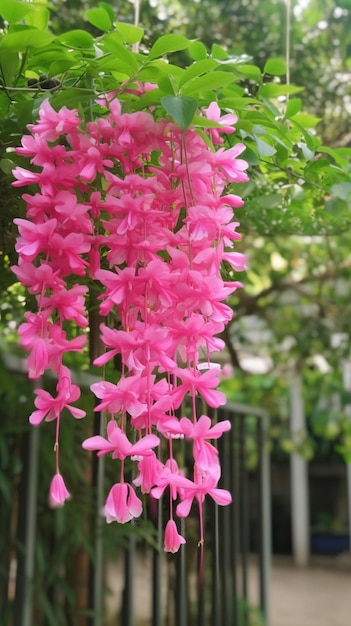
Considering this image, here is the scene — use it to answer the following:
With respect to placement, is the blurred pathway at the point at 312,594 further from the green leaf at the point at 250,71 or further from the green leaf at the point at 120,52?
the green leaf at the point at 120,52

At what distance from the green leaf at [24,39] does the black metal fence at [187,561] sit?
1.58 feet

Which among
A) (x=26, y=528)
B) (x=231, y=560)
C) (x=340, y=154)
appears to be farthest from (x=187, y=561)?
(x=340, y=154)

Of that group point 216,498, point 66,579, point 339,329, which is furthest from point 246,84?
point 339,329

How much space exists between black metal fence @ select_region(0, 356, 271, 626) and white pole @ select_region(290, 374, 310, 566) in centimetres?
425

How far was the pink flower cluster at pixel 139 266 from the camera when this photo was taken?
1.66 ft

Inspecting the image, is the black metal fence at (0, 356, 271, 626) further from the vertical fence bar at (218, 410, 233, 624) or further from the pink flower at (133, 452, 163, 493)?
the pink flower at (133, 452, 163, 493)

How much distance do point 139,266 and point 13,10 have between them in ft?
0.78

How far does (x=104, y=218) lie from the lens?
Answer: 1.96 feet

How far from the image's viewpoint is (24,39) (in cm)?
53

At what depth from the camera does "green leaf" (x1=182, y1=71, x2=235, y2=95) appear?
501 mm

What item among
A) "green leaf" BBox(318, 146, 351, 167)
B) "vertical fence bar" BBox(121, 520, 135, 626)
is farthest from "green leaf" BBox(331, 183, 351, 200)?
"vertical fence bar" BBox(121, 520, 135, 626)

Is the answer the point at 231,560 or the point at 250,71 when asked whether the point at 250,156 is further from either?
the point at 231,560

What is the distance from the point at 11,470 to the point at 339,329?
139cm

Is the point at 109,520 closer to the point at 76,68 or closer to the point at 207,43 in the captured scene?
the point at 76,68
